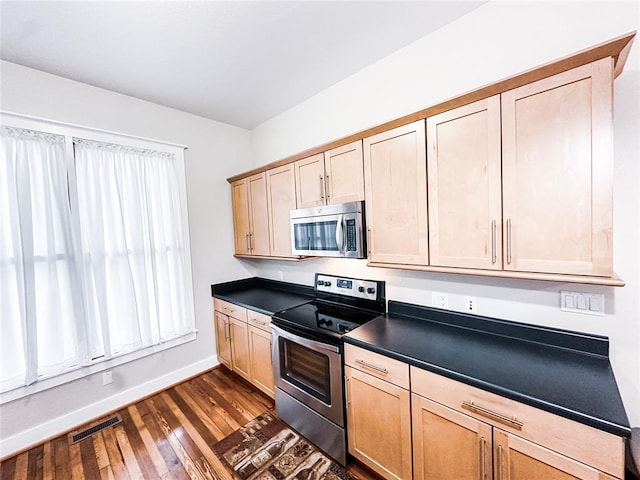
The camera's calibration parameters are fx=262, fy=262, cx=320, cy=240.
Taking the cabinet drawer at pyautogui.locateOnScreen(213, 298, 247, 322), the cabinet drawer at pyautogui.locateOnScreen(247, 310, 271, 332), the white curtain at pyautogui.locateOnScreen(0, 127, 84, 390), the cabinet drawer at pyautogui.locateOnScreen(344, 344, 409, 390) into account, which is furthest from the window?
the cabinet drawer at pyautogui.locateOnScreen(344, 344, 409, 390)

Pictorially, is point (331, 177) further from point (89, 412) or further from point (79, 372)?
point (89, 412)

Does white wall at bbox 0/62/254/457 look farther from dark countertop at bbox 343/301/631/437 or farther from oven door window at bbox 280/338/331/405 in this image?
dark countertop at bbox 343/301/631/437

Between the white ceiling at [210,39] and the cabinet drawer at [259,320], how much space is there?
6.85 feet

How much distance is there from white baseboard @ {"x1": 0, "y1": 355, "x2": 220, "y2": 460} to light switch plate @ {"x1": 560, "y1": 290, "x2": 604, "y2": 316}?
3.28 meters

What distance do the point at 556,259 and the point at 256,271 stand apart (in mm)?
3004

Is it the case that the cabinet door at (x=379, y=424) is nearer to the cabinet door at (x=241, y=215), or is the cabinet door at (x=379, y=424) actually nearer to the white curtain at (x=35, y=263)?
the cabinet door at (x=241, y=215)

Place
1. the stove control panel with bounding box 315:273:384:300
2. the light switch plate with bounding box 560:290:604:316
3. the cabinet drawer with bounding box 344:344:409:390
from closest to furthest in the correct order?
the light switch plate with bounding box 560:290:604:316
the cabinet drawer with bounding box 344:344:409:390
the stove control panel with bounding box 315:273:384:300

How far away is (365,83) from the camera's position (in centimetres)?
219

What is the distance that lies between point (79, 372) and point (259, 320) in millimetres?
1548

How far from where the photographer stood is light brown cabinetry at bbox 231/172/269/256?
2.76 meters

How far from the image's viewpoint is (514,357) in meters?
1.35

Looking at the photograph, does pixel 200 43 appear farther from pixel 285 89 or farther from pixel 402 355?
pixel 402 355

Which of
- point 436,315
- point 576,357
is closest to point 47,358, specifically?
point 436,315

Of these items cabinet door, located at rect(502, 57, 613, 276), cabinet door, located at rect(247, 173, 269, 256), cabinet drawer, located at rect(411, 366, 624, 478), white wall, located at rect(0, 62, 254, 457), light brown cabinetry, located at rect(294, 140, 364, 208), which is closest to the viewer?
cabinet drawer, located at rect(411, 366, 624, 478)
